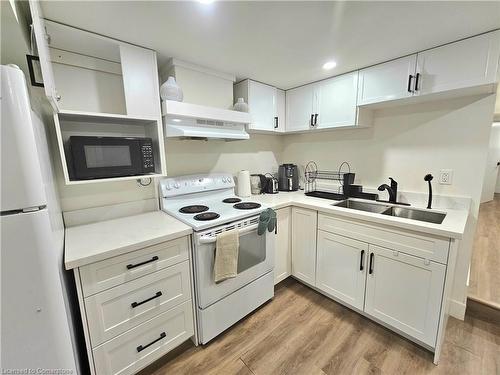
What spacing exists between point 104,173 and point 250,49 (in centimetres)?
133

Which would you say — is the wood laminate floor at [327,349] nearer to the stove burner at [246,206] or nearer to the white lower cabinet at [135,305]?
the white lower cabinet at [135,305]

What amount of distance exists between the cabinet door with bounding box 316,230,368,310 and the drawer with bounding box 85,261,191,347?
3.96ft

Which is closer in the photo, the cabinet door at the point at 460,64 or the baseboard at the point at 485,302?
the cabinet door at the point at 460,64

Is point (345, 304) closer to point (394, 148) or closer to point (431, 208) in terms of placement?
point (431, 208)

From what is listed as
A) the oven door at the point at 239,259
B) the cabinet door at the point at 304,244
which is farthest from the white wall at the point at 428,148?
the oven door at the point at 239,259

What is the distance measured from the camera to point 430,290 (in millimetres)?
1423

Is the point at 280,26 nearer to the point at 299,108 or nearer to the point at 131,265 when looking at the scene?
the point at 299,108

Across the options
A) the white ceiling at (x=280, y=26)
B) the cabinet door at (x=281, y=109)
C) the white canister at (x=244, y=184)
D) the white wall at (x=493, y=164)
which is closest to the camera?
the white ceiling at (x=280, y=26)

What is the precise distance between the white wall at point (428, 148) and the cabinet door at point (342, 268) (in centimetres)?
83

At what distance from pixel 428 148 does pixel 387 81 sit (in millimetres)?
693

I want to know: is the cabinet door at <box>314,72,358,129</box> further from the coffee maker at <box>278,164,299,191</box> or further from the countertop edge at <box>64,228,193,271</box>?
the countertop edge at <box>64,228,193,271</box>

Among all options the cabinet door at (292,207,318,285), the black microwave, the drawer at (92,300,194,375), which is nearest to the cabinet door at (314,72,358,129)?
the cabinet door at (292,207,318,285)

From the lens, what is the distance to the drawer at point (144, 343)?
47.6 inches

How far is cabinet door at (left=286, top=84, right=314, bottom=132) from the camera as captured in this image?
7.79ft
